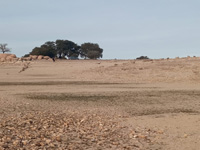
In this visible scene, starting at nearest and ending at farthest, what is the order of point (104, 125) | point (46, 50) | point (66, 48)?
point (104, 125)
point (46, 50)
point (66, 48)

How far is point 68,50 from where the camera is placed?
77750 millimetres

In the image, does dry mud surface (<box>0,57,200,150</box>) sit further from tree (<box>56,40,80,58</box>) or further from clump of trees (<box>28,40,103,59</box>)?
tree (<box>56,40,80,58</box>)

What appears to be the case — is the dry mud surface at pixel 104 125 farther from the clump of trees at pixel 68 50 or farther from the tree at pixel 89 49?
the tree at pixel 89 49

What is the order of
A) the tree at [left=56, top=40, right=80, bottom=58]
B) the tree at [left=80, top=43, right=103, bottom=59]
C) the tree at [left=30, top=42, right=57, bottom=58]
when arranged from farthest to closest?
the tree at [left=80, top=43, right=103, bottom=59], the tree at [left=56, top=40, right=80, bottom=58], the tree at [left=30, top=42, right=57, bottom=58]

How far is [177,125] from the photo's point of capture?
8.87 metres

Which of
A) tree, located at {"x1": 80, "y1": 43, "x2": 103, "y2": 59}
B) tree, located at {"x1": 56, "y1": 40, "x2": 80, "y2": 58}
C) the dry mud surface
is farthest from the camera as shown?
tree, located at {"x1": 80, "y1": 43, "x2": 103, "y2": 59}

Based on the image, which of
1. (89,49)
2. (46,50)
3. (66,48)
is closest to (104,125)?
(46,50)

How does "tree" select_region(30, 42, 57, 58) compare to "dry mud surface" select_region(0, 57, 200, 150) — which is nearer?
"dry mud surface" select_region(0, 57, 200, 150)

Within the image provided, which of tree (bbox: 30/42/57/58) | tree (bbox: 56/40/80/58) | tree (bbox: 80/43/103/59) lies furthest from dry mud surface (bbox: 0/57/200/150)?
tree (bbox: 80/43/103/59)

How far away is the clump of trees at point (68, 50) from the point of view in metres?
72.7

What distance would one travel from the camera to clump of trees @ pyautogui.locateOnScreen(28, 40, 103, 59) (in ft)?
238

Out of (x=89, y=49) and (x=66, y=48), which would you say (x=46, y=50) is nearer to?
(x=66, y=48)

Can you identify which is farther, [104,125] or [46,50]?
[46,50]

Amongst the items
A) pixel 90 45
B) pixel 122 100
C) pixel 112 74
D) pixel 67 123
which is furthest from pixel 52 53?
pixel 67 123
